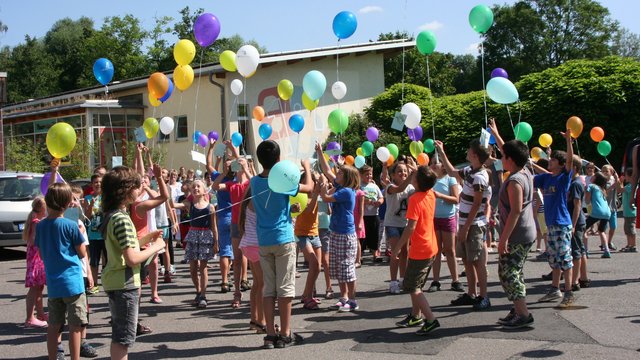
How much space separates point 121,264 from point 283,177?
5.42ft

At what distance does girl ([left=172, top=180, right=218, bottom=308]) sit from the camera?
27.0ft

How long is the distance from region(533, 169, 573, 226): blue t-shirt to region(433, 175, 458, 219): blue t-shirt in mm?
1205

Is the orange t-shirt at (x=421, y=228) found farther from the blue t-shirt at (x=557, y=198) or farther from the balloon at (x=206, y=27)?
the balloon at (x=206, y=27)

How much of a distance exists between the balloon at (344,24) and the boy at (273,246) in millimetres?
4789

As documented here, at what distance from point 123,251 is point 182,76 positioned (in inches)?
223

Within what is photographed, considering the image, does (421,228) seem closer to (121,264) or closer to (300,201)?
(300,201)

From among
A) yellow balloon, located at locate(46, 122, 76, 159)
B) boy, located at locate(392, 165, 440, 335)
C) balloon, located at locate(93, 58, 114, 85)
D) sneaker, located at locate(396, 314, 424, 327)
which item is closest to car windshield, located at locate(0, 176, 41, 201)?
balloon, located at locate(93, 58, 114, 85)

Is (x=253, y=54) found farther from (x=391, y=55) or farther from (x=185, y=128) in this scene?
(x=391, y=55)

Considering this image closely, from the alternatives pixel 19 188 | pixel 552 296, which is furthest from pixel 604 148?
pixel 19 188

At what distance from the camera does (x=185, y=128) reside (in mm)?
27734

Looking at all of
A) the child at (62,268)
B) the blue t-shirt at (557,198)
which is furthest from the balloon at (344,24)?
the child at (62,268)

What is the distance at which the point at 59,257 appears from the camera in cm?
535

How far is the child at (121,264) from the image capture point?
4785 millimetres

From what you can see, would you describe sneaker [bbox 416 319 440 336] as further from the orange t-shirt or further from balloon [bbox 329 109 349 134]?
balloon [bbox 329 109 349 134]
